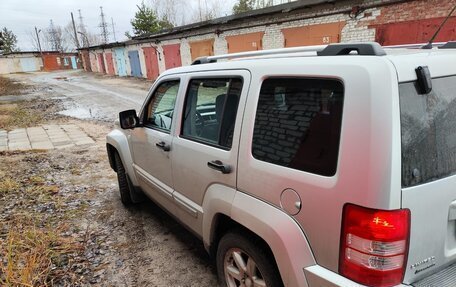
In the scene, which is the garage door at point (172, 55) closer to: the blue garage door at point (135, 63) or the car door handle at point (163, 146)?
the blue garage door at point (135, 63)

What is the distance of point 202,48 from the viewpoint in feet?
64.6

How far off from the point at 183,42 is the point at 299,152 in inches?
833

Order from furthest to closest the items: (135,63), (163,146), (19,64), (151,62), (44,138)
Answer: (19,64) < (135,63) < (151,62) < (44,138) < (163,146)

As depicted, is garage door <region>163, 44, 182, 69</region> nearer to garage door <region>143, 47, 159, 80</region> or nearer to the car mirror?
garage door <region>143, 47, 159, 80</region>

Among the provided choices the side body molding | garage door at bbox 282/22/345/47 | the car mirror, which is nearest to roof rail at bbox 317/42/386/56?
the car mirror

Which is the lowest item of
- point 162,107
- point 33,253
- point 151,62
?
point 33,253

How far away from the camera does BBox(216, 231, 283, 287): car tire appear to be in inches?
75.9

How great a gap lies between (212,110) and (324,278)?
167 cm

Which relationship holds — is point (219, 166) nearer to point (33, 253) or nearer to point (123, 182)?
point (33, 253)

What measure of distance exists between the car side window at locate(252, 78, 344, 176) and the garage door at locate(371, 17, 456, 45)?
927 centimetres

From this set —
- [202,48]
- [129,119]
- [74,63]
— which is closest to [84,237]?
[129,119]

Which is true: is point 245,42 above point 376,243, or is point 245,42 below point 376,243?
above

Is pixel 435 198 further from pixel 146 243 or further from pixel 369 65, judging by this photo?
pixel 146 243

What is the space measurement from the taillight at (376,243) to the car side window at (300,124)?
0.81 ft
